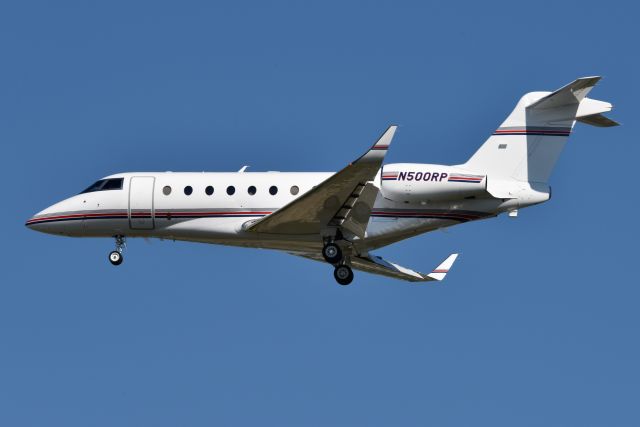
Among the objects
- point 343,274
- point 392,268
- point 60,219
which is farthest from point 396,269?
point 60,219

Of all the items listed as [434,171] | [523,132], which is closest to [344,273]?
[434,171]

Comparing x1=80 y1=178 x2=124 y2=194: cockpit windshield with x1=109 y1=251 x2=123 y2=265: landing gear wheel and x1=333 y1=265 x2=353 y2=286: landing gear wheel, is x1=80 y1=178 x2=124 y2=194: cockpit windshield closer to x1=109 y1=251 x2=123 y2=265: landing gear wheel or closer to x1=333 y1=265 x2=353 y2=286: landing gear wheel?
x1=109 y1=251 x2=123 y2=265: landing gear wheel

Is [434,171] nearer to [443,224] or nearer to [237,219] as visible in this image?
[443,224]

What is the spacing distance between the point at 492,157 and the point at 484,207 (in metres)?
1.39

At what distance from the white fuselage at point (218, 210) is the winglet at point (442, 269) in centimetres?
350

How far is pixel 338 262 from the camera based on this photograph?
30203mm

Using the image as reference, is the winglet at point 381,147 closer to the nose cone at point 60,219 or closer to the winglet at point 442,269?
the winglet at point 442,269

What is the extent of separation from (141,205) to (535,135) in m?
9.96

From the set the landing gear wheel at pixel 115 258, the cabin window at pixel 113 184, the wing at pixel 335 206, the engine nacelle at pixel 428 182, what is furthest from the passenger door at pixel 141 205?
the engine nacelle at pixel 428 182

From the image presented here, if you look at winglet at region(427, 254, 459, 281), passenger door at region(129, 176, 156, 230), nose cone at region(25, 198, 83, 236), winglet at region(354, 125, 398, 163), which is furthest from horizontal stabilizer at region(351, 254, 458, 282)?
nose cone at region(25, 198, 83, 236)

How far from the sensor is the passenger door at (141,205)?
104 feet

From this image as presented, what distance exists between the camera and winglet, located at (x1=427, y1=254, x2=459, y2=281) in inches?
1341

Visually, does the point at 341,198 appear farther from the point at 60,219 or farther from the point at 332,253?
the point at 60,219

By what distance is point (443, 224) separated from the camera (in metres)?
30.1
